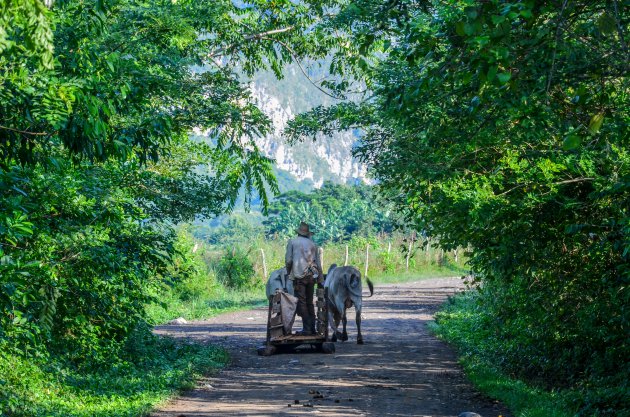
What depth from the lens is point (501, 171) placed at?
37.8 ft

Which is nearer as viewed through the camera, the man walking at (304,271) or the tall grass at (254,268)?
the man walking at (304,271)

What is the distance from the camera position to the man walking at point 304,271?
16.6 m

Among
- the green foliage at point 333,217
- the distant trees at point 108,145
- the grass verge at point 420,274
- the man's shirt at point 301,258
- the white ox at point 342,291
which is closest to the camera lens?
the distant trees at point 108,145

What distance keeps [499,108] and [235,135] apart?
10273mm

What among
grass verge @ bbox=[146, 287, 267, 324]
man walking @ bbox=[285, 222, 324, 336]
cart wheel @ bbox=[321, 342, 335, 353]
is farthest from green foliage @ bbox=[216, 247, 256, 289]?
cart wheel @ bbox=[321, 342, 335, 353]

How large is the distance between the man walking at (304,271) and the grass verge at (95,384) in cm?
248

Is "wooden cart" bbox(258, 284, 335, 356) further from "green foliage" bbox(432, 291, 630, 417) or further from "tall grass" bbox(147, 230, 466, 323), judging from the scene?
"green foliage" bbox(432, 291, 630, 417)

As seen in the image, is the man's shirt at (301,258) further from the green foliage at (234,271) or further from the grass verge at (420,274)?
the grass verge at (420,274)

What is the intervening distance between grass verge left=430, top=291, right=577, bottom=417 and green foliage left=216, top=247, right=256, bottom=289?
13.8m

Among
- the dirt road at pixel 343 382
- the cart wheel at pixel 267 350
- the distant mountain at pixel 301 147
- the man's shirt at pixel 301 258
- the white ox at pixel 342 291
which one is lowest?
the dirt road at pixel 343 382

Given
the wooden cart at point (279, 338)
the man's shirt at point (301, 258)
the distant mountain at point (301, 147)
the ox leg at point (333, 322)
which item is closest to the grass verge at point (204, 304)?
the ox leg at point (333, 322)

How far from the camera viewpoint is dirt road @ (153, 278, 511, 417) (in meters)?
10.5

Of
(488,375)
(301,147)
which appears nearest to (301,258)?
(488,375)

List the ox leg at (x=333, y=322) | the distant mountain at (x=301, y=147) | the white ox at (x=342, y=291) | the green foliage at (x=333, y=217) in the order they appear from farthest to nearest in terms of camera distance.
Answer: the distant mountain at (x=301, y=147) < the green foliage at (x=333, y=217) < the white ox at (x=342, y=291) < the ox leg at (x=333, y=322)
